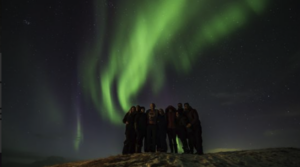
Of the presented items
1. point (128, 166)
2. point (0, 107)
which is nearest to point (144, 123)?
point (128, 166)

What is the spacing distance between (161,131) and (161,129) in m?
0.09

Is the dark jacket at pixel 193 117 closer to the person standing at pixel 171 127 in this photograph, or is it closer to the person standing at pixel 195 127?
the person standing at pixel 195 127

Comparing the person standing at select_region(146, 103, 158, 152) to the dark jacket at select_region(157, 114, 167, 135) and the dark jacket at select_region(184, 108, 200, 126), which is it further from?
the dark jacket at select_region(184, 108, 200, 126)

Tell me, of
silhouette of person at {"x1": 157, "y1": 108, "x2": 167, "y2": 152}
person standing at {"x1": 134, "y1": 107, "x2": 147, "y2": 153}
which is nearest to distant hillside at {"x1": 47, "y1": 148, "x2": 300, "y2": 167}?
silhouette of person at {"x1": 157, "y1": 108, "x2": 167, "y2": 152}

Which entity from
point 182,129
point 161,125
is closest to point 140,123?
point 161,125

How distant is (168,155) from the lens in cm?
728

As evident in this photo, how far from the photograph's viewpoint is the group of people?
8641 millimetres

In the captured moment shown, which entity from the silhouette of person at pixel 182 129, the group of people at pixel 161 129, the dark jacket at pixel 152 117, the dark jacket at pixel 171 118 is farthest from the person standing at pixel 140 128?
the silhouette of person at pixel 182 129

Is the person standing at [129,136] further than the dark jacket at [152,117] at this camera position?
Yes

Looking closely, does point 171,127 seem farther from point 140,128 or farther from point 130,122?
point 130,122

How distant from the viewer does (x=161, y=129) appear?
8836mm

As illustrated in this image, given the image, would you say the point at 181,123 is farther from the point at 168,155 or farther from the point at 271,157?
the point at 271,157

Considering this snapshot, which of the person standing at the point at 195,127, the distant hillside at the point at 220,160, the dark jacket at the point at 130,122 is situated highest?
the dark jacket at the point at 130,122

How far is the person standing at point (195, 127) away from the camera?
841 cm
